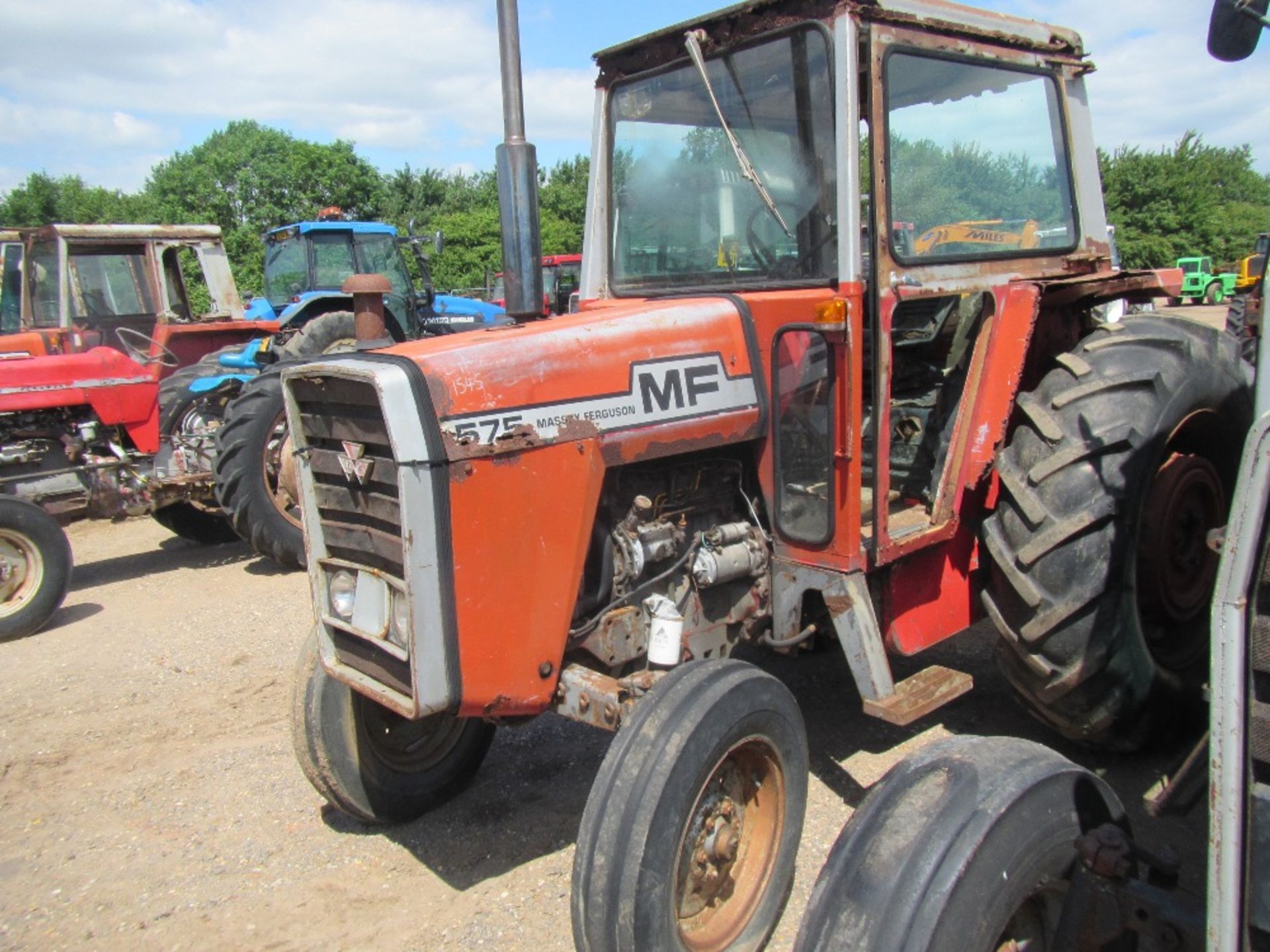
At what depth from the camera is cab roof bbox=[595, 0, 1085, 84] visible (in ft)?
9.45

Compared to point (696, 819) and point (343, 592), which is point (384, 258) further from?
point (696, 819)

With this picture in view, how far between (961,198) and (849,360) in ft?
3.09

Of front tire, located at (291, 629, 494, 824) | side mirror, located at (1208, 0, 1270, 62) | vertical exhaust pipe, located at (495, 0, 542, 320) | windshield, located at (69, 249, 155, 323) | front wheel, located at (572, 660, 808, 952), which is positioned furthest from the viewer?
windshield, located at (69, 249, 155, 323)

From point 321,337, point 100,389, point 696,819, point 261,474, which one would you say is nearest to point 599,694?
point 696,819

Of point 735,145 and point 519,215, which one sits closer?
point 735,145

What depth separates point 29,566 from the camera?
580cm

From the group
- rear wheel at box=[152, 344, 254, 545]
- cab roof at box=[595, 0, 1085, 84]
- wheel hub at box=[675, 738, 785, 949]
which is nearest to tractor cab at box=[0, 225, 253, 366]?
rear wheel at box=[152, 344, 254, 545]

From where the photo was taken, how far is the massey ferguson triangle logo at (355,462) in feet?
8.32

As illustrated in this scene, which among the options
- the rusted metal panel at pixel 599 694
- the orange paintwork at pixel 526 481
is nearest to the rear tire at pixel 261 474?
the orange paintwork at pixel 526 481

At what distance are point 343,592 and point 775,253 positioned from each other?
168 centimetres

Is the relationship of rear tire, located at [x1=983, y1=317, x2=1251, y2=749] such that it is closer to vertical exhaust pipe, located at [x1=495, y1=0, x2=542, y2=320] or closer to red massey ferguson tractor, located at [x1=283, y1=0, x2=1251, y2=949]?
red massey ferguson tractor, located at [x1=283, y1=0, x2=1251, y2=949]

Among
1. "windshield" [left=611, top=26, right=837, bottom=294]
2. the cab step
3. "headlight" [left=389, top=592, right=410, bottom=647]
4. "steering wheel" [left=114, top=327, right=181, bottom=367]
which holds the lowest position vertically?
the cab step

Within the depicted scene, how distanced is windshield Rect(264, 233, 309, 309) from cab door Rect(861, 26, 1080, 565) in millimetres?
9421

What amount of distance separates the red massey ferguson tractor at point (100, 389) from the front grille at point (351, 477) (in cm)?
401
